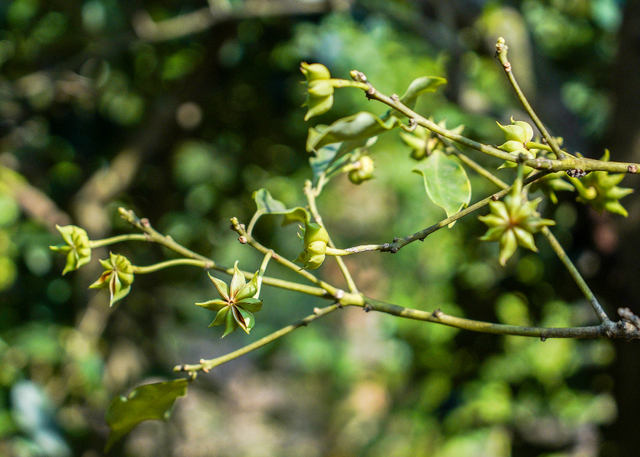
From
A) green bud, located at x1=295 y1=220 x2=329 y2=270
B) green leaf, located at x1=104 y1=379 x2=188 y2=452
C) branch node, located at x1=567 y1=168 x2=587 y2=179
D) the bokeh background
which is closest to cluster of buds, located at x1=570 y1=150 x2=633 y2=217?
branch node, located at x1=567 y1=168 x2=587 y2=179

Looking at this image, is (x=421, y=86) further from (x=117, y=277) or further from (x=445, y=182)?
(x=117, y=277)

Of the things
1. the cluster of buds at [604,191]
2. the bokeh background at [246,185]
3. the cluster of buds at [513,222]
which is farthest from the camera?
the bokeh background at [246,185]

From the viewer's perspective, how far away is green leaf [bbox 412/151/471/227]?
1.05 feet

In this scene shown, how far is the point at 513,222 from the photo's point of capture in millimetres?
235

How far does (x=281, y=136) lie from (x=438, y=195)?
113cm

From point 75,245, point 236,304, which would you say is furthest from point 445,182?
point 75,245

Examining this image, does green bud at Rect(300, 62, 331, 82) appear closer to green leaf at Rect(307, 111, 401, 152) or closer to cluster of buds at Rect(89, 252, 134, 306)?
green leaf at Rect(307, 111, 401, 152)

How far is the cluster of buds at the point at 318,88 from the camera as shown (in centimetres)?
27

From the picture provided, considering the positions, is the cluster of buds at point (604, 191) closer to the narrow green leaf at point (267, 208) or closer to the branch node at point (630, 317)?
the branch node at point (630, 317)

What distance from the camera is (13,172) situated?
1.17 meters

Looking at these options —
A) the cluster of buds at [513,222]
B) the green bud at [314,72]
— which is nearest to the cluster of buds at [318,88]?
the green bud at [314,72]

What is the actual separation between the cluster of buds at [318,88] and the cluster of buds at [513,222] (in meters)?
0.11

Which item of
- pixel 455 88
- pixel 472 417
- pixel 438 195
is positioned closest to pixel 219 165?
pixel 455 88

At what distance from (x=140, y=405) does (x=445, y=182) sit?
0.26 metres
